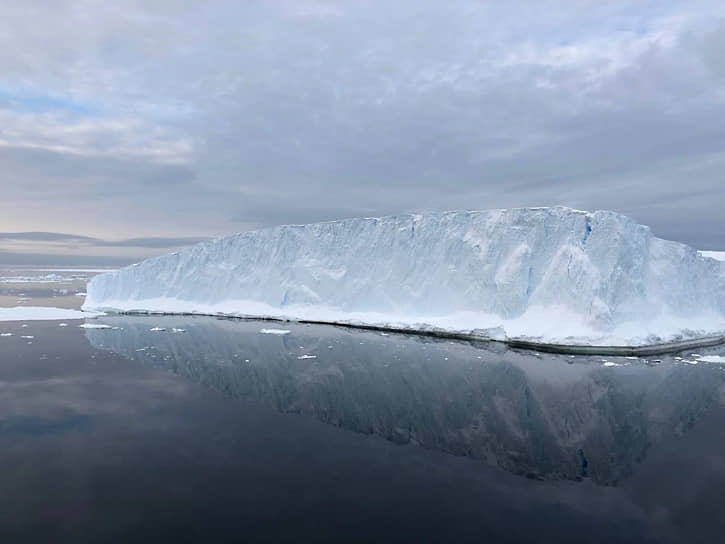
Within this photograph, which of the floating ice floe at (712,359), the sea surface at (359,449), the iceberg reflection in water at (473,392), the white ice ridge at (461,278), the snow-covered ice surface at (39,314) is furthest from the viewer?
the snow-covered ice surface at (39,314)

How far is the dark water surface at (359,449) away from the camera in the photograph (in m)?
6.09

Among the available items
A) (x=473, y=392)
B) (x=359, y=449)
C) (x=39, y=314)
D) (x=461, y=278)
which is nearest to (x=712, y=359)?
(x=473, y=392)

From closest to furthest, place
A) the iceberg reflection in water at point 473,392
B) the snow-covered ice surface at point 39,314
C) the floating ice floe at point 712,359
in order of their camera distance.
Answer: the iceberg reflection in water at point 473,392
the floating ice floe at point 712,359
the snow-covered ice surface at point 39,314

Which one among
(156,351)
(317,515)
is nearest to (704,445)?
(317,515)

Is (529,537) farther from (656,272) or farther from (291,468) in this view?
(656,272)

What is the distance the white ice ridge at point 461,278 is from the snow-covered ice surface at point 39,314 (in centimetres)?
213

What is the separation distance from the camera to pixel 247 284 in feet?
95.6

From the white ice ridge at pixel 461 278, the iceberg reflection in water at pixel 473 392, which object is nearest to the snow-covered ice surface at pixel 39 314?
the white ice ridge at pixel 461 278

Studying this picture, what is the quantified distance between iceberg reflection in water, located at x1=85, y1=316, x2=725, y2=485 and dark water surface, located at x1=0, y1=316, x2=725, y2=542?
0.07 meters

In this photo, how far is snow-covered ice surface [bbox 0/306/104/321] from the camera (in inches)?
980

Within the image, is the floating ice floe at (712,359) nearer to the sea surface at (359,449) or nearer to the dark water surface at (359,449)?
the sea surface at (359,449)

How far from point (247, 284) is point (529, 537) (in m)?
25.0

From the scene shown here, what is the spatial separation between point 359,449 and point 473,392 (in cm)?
456

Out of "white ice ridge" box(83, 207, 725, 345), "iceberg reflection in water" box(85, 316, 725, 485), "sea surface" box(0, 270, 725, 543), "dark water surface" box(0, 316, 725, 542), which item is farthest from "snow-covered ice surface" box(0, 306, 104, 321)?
"dark water surface" box(0, 316, 725, 542)
